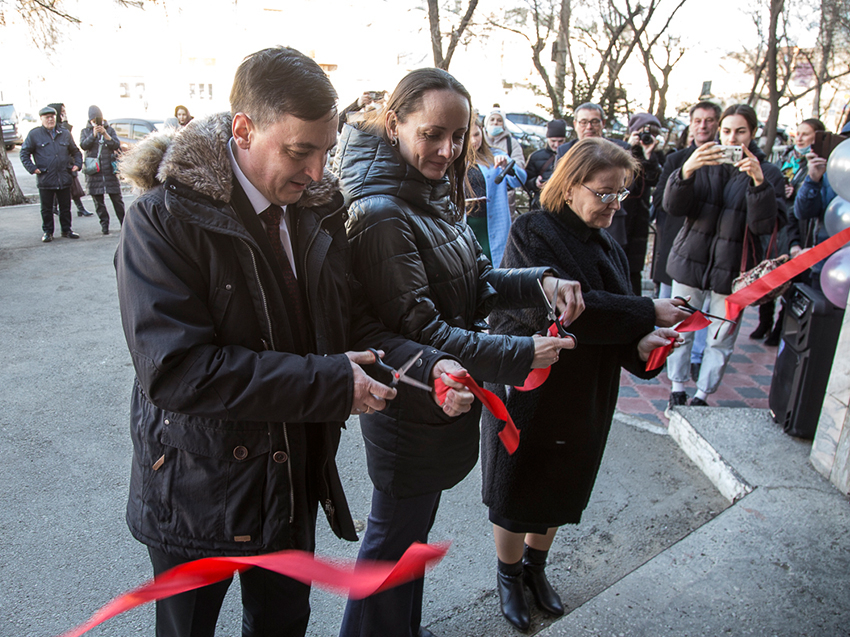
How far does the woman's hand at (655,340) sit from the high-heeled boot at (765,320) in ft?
15.0

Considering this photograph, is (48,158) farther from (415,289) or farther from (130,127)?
(130,127)

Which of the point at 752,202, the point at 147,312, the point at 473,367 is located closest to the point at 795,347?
the point at 752,202

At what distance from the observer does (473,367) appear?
1854 millimetres

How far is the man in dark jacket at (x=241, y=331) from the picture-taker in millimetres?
1384

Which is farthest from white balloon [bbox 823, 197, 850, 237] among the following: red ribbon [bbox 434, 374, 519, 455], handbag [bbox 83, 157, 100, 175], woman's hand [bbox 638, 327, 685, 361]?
handbag [bbox 83, 157, 100, 175]

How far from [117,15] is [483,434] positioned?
20.9 m

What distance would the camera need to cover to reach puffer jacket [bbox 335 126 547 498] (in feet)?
5.95

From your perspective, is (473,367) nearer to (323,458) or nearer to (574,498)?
(323,458)

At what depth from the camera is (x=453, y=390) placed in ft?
5.41

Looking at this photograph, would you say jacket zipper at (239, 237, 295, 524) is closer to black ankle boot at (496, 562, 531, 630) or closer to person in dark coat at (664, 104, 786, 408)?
black ankle boot at (496, 562, 531, 630)

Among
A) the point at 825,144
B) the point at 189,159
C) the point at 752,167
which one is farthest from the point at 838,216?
the point at 189,159

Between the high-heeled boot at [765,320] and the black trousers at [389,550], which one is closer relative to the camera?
the black trousers at [389,550]

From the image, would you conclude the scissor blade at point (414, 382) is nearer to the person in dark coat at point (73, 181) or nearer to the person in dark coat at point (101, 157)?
the person in dark coat at point (101, 157)

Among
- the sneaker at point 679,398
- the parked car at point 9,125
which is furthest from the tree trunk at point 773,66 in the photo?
the parked car at point 9,125
